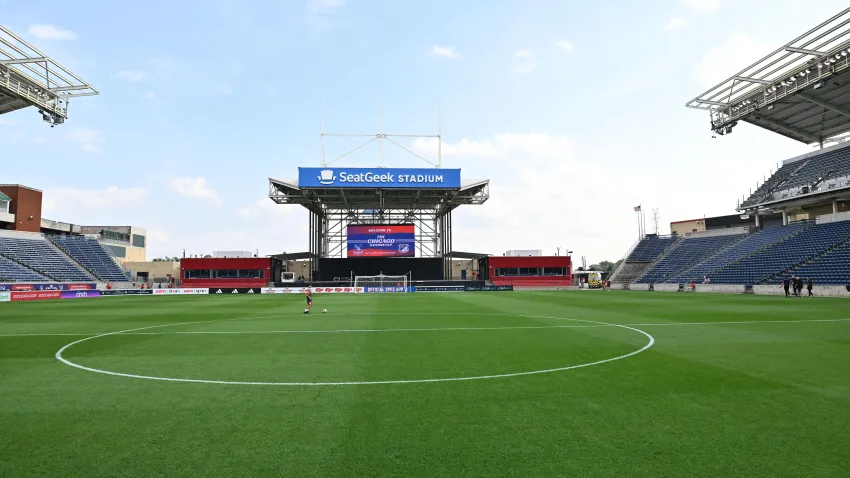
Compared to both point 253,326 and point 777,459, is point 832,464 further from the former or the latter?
point 253,326

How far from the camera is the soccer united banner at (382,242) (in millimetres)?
63375

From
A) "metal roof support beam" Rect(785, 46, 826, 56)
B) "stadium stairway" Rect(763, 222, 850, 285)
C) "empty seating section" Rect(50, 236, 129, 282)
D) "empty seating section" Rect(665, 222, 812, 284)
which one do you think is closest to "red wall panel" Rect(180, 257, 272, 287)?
"empty seating section" Rect(50, 236, 129, 282)

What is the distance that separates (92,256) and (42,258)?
6908 millimetres

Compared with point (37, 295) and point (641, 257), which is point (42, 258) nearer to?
point (37, 295)

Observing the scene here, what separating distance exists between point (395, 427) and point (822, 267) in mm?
47337

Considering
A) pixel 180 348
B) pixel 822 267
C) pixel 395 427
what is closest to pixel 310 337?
pixel 180 348

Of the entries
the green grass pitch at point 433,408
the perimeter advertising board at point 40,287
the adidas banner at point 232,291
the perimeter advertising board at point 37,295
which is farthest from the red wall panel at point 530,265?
the green grass pitch at point 433,408

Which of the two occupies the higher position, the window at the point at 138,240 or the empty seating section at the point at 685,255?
the window at the point at 138,240

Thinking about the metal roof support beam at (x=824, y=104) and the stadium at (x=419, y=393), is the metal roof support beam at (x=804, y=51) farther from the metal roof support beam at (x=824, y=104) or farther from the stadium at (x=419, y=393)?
the metal roof support beam at (x=824, y=104)

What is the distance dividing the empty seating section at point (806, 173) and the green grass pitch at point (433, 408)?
4390cm

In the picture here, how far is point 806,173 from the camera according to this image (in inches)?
1948

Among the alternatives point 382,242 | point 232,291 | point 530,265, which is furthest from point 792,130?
point 232,291

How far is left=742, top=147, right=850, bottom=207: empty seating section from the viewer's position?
45.6 m

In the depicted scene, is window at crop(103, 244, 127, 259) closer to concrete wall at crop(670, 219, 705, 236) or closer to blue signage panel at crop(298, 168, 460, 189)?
blue signage panel at crop(298, 168, 460, 189)
